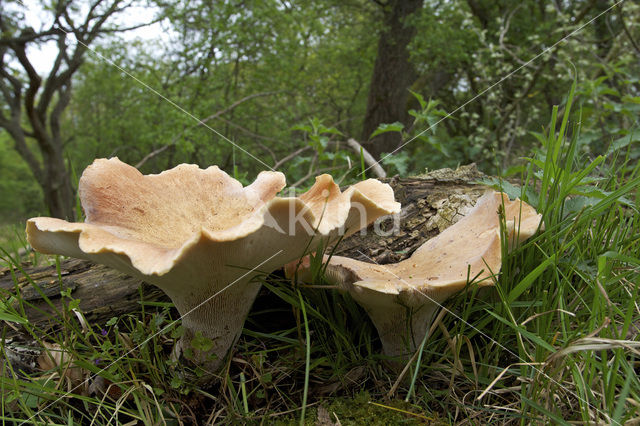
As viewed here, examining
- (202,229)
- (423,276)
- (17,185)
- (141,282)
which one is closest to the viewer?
(202,229)

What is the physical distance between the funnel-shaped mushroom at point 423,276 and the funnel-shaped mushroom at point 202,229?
23 cm

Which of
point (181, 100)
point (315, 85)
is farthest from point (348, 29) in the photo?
point (181, 100)

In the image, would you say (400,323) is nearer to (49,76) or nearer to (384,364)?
(384,364)

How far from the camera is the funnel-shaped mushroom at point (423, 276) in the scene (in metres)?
1.45

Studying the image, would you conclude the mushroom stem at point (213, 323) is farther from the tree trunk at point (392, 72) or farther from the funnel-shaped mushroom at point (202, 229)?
the tree trunk at point (392, 72)

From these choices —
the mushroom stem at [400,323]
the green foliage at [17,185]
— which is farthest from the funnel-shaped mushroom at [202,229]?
the green foliage at [17,185]

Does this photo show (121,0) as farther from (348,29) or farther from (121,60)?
(348,29)

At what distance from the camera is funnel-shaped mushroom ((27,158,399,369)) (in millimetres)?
1246

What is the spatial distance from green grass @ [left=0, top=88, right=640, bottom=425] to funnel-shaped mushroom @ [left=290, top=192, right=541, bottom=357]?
0.27 ft

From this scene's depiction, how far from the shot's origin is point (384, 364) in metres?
1.70

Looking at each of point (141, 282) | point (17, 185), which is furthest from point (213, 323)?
point (17, 185)

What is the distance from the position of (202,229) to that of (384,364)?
1023 mm

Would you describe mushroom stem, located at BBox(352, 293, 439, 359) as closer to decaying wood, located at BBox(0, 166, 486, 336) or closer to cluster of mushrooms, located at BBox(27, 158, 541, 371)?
cluster of mushrooms, located at BBox(27, 158, 541, 371)

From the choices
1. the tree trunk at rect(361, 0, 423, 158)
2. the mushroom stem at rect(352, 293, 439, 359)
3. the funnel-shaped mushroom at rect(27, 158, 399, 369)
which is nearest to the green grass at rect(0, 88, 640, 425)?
the mushroom stem at rect(352, 293, 439, 359)
